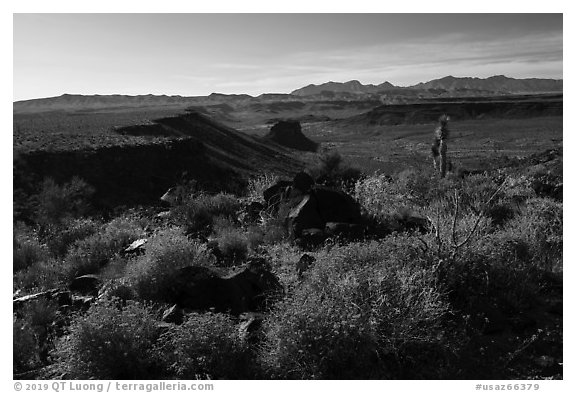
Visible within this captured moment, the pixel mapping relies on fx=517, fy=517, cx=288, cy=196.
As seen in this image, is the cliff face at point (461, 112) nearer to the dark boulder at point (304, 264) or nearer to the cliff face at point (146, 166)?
the cliff face at point (146, 166)

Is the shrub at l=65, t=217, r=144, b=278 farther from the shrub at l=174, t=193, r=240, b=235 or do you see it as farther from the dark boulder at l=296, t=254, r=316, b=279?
the dark boulder at l=296, t=254, r=316, b=279

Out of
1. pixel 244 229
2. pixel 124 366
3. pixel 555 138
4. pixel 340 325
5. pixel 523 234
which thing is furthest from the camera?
pixel 555 138

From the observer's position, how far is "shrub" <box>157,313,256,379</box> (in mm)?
5406

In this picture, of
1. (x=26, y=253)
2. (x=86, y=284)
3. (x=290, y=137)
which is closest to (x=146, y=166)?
(x=26, y=253)

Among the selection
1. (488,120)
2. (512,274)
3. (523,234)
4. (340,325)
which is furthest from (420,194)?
(488,120)

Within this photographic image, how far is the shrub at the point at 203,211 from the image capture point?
1170 centimetres

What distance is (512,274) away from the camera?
681 cm

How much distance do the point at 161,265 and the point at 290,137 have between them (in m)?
62.3

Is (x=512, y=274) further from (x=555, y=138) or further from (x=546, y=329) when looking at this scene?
(x=555, y=138)

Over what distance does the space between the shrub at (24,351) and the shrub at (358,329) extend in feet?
9.37

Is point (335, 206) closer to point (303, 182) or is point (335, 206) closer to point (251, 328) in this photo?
point (303, 182)

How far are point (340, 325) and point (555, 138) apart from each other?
72.7m

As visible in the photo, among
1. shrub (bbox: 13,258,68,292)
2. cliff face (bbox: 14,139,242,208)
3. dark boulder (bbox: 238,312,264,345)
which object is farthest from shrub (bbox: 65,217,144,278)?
cliff face (bbox: 14,139,242,208)

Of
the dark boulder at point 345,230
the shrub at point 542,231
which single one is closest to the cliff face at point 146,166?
the dark boulder at point 345,230
